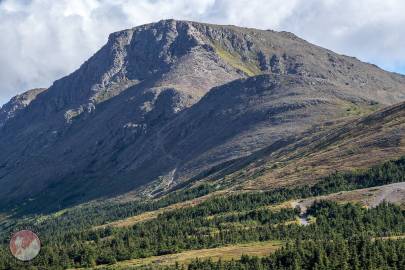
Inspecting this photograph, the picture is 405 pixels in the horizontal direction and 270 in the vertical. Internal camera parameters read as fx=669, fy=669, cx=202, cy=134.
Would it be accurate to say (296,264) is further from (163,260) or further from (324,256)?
(163,260)

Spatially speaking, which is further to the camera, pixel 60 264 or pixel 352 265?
pixel 60 264

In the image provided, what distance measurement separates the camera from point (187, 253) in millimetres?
192500

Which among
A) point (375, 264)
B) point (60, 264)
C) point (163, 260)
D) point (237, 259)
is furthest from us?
point (60, 264)

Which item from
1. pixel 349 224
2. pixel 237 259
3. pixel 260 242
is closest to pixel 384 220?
pixel 349 224

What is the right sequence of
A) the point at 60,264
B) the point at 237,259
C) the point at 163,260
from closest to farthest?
1. the point at 237,259
2. the point at 163,260
3. the point at 60,264

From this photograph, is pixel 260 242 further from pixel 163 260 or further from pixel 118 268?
pixel 118 268

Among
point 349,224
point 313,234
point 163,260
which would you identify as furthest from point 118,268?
point 349,224

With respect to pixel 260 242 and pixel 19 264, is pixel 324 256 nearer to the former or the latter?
pixel 260 242

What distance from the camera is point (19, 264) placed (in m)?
193

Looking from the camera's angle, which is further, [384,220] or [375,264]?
[384,220]

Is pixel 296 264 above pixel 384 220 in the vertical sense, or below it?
below

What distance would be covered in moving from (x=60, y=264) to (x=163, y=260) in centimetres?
3376

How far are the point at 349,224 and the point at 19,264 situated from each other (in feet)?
319

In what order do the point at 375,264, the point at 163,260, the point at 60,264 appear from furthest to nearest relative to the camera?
the point at 60,264
the point at 163,260
the point at 375,264
